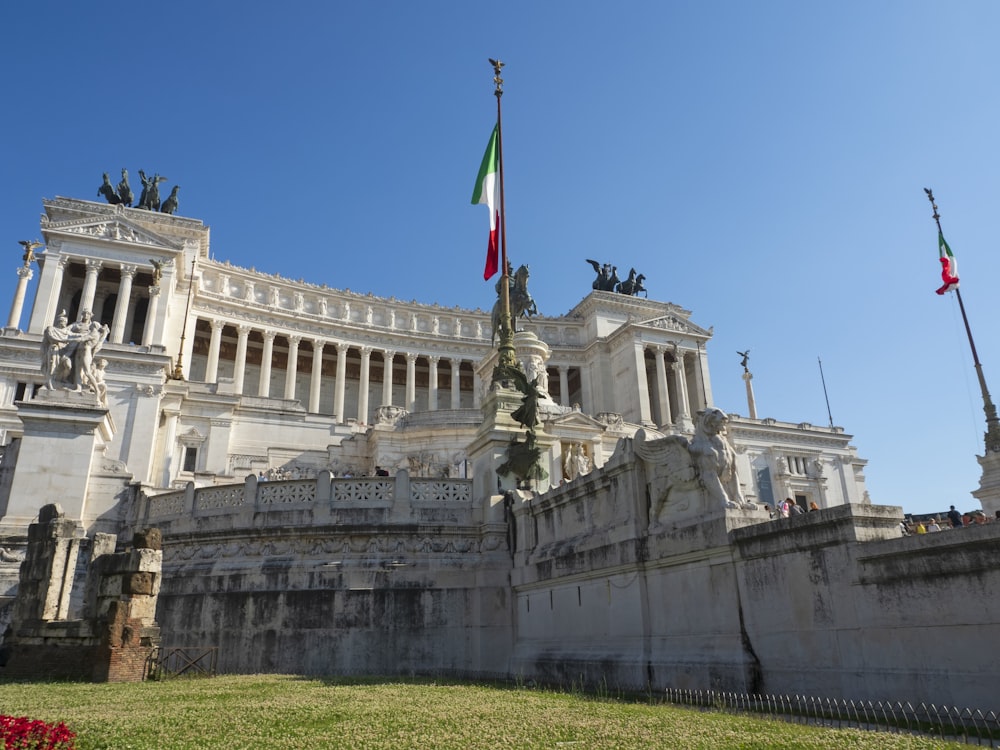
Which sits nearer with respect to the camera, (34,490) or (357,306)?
(34,490)

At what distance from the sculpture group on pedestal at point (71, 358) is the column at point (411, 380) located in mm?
56376

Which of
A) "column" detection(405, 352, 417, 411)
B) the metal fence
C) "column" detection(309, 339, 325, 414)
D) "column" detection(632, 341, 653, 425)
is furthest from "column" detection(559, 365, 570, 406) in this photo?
the metal fence

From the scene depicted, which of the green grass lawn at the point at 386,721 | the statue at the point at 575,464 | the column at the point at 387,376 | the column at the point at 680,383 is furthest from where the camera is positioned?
the column at the point at 680,383

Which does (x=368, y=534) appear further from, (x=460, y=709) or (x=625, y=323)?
(x=625, y=323)

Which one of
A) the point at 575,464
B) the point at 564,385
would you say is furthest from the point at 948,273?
the point at 564,385

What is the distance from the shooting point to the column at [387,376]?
257 ft

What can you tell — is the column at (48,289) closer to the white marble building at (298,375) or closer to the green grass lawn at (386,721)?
the white marble building at (298,375)

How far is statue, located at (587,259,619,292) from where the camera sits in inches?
3720

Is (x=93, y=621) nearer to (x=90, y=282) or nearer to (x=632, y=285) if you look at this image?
(x=90, y=282)

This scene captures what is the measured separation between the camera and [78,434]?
22.1 meters

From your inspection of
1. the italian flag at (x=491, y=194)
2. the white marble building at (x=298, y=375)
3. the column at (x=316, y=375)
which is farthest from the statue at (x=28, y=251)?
the italian flag at (x=491, y=194)

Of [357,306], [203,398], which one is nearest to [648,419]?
[357,306]

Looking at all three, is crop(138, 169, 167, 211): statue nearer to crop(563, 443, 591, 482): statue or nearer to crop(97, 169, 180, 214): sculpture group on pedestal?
crop(97, 169, 180, 214): sculpture group on pedestal

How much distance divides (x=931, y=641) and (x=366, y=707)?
24.8 feet
